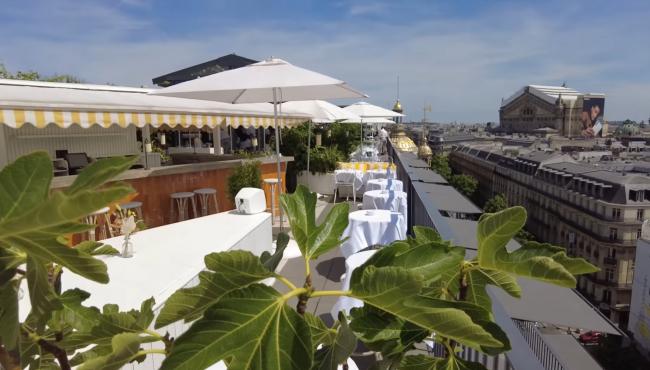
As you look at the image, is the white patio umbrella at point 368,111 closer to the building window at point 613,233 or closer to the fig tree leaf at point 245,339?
the fig tree leaf at point 245,339

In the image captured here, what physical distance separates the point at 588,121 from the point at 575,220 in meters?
94.7

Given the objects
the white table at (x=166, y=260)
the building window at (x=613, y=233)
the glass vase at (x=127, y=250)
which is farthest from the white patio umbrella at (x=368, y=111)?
the building window at (x=613, y=233)

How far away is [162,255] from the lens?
182 inches

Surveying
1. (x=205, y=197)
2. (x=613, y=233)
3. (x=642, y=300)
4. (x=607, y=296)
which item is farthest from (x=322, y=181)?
(x=607, y=296)

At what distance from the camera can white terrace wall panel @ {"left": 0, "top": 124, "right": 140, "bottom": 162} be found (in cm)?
1221

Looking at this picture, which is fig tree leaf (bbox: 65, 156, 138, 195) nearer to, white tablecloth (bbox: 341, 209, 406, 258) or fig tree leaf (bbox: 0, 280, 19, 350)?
fig tree leaf (bbox: 0, 280, 19, 350)

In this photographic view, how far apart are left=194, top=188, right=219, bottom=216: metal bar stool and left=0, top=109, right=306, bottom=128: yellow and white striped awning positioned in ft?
4.83

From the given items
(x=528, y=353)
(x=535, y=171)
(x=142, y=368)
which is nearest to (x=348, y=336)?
(x=528, y=353)

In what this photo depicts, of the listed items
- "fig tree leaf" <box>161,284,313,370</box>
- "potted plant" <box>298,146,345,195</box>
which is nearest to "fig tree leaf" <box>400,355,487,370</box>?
"fig tree leaf" <box>161,284,313,370</box>

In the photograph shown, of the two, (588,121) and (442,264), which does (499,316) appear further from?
(588,121)

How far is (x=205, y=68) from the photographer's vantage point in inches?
1138

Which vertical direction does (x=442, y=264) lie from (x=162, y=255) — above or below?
above

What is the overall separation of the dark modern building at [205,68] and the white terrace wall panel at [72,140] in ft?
42.3

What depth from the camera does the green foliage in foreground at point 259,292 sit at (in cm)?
46
